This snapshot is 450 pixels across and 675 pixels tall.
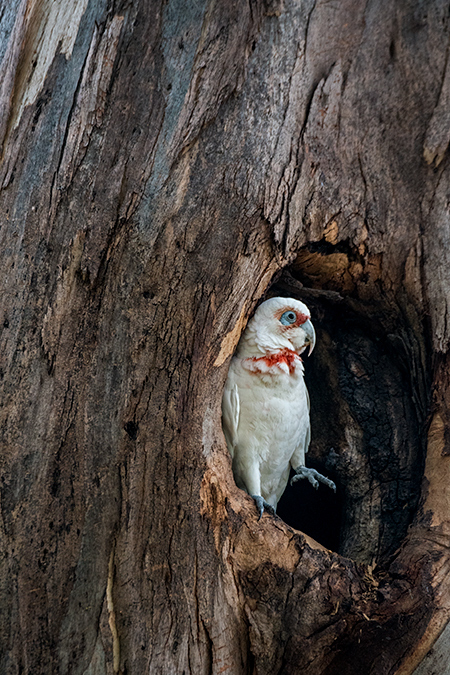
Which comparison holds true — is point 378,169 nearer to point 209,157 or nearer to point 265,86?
point 265,86

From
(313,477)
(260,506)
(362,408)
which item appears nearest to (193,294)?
(260,506)

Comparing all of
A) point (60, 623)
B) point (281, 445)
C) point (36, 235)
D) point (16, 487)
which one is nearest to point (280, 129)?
point (36, 235)

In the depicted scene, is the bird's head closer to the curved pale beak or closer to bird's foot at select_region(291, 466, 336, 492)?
the curved pale beak

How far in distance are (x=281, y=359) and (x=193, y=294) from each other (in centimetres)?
79

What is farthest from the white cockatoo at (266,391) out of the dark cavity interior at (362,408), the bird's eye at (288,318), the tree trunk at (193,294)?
the tree trunk at (193,294)

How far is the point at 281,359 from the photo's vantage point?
2518 millimetres

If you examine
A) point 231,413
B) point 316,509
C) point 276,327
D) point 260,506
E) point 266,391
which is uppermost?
point 276,327

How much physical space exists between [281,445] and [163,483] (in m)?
0.88

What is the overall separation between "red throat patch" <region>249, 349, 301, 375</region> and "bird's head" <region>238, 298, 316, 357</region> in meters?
0.03

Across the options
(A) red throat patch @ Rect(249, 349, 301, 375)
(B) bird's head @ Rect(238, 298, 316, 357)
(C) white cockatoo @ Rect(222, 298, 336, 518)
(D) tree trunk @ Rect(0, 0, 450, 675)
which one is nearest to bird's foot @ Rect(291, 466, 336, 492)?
(C) white cockatoo @ Rect(222, 298, 336, 518)

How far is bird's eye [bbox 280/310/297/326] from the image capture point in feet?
8.09

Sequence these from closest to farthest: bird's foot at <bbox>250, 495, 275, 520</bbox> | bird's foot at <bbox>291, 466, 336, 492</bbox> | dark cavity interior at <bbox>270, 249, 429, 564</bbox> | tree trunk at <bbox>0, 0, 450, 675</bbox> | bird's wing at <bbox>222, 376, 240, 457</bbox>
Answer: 1. tree trunk at <bbox>0, 0, 450, 675</bbox>
2. bird's foot at <bbox>250, 495, 275, 520</bbox>
3. dark cavity interior at <bbox>270, 249, 429, 564</bbox>
4. bird's wing at <bbox>222, 376, 240, 457</bbox>
5. bird's foot at <bbox>291, 466, 336, 492</bbox>

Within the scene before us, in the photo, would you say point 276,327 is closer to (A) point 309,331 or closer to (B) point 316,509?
(A) point 309,331

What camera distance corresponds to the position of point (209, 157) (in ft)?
6.51
